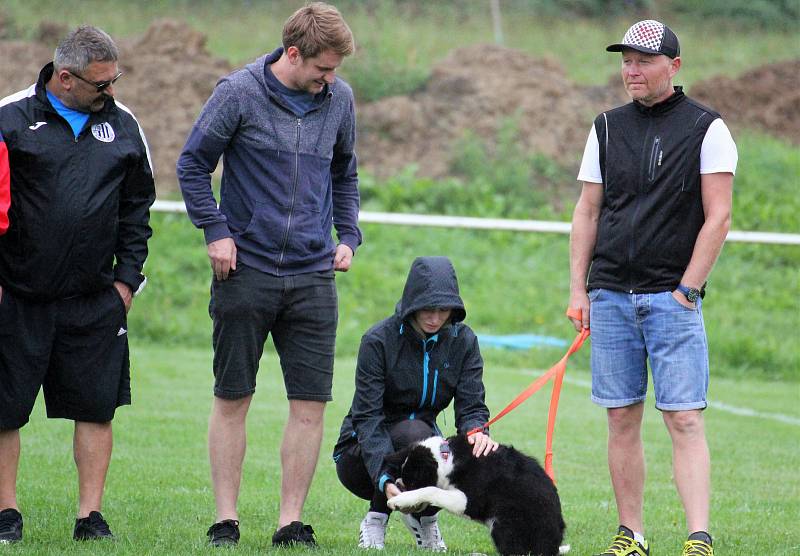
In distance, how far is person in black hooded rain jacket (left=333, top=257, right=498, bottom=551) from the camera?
5.46 meters

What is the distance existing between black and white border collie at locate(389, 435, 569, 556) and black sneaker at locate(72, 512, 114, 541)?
4.54 feet

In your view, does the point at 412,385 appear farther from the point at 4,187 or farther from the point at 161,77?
the point at 161,77

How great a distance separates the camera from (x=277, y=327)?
5.57 metres

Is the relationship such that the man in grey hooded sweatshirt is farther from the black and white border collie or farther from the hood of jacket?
the black and white border collie

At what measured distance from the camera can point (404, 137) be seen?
19406 millimetres

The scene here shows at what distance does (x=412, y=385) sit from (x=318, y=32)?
Answer: 1.75m

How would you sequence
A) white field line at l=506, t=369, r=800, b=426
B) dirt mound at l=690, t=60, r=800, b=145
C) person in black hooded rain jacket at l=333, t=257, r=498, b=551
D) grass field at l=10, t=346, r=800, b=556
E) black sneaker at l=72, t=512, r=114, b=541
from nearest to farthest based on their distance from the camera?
black sneaker at l=72, t=512, r=114, b=541 → person in black hooded rain jacket at l=333, t=257, r=498, b=551 → grass field at l=10, t=346, r=800, b=556 → white field line at l=506, t=369, r=800, b=426 → dirt mound at l=690, t=60, r=800, b=145

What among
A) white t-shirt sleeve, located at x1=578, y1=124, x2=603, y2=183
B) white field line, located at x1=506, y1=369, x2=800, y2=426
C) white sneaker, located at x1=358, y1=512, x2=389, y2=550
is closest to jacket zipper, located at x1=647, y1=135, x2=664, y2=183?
white t-shirt sleeve, located at x1=578, y1=124, x2=603, y2=183

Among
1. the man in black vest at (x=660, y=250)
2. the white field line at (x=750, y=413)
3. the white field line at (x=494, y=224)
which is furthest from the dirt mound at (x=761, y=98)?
the man in black vest at (x=660, y=250)

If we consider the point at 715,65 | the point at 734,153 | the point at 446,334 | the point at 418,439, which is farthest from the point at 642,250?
the point at 715,65

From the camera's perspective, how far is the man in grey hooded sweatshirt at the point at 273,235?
210 inches

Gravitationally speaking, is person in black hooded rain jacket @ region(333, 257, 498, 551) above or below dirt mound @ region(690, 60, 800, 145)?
below

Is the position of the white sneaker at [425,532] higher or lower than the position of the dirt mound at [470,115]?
lower

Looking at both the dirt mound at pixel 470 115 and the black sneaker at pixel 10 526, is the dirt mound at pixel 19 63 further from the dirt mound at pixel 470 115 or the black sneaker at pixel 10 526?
the black sneaker at pixel 10 526
